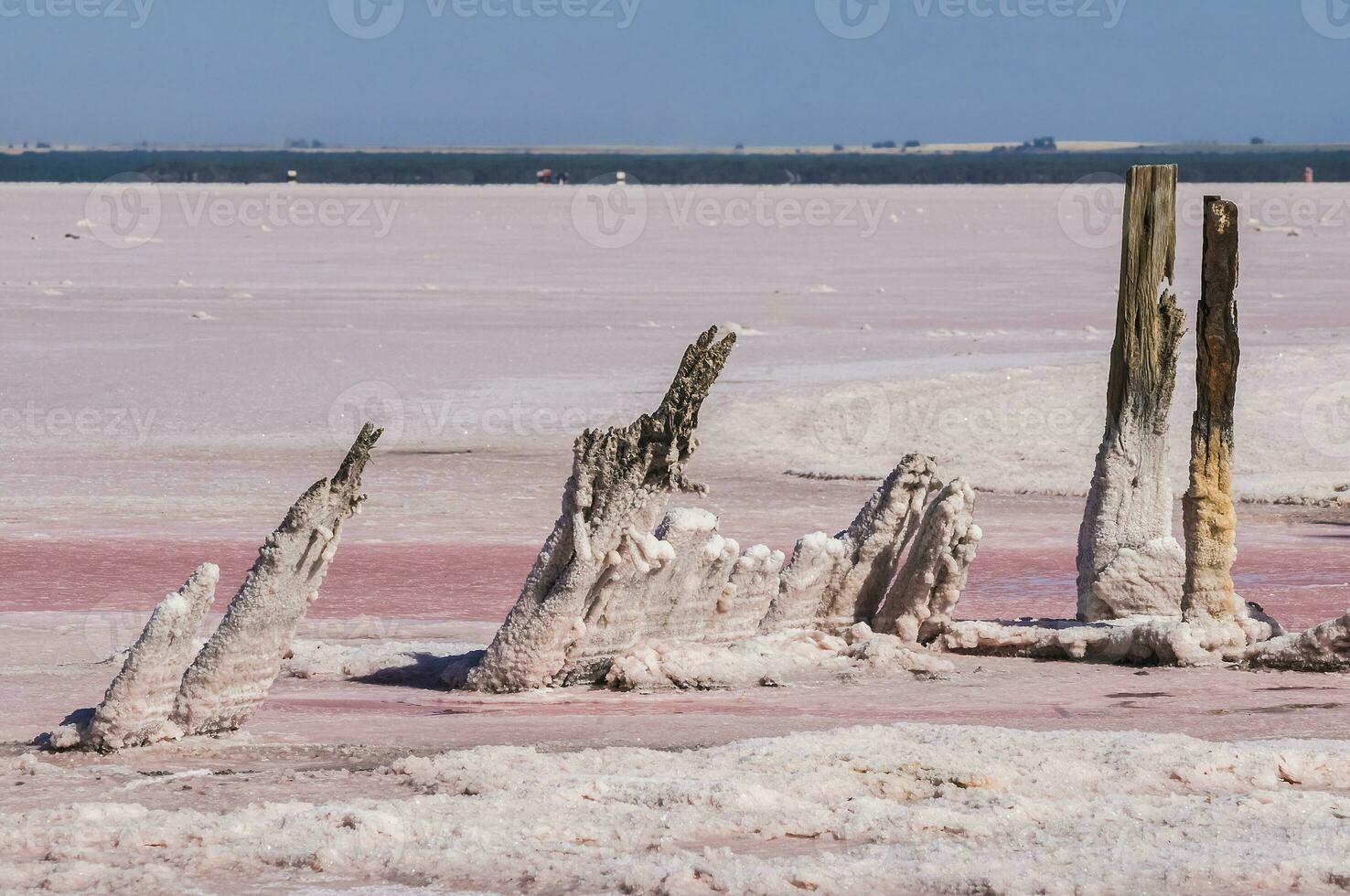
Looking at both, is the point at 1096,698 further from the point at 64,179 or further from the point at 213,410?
the point at 64,179

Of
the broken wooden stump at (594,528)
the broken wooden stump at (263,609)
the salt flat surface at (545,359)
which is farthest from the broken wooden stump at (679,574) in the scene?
the salt flat surface at (545,359)

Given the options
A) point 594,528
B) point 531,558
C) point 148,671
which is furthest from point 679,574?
point 531,558

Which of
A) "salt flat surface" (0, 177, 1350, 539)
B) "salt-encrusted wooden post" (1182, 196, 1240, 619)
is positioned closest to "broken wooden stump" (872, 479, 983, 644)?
"salt-encrusted wooden post" (1182, 196, 1240, 619)

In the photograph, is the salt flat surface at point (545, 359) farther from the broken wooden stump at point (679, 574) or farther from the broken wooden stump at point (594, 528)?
the broken wooden stump at point (594, 528)

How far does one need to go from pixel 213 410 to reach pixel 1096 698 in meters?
12.9

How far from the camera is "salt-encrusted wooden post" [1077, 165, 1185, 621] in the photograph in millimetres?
10344

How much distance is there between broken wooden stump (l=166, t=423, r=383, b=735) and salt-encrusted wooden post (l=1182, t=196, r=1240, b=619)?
166 inches

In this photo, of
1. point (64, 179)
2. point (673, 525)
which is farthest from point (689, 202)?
point (673, 525)

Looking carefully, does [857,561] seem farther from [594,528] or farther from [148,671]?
[148,671]

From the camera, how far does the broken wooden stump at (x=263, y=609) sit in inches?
305

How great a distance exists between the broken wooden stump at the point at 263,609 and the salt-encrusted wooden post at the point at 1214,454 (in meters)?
4.21

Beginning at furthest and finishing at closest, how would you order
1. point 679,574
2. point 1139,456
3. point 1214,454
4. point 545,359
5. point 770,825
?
1. point 545,359
2. point 1139,456
3. point 1214,454
4. point 679,574
5. point 770,825

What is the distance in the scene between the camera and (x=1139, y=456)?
1040 centimetres

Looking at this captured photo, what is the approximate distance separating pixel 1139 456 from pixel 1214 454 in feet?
1.47
